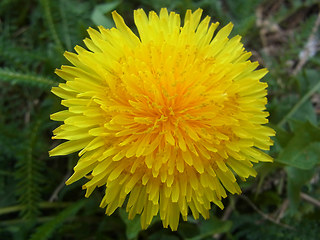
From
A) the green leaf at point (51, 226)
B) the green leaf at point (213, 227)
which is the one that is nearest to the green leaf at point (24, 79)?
the green leaf at point (51, 226)

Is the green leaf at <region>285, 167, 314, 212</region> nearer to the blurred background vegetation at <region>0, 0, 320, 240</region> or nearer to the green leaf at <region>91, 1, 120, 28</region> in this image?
the blurred background vegetation at <region>0, 0, 320, 240</region>

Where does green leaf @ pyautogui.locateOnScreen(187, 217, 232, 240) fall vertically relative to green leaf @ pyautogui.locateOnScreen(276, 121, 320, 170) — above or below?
below

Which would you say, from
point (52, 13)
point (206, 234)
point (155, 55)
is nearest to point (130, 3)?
point (52, 13)

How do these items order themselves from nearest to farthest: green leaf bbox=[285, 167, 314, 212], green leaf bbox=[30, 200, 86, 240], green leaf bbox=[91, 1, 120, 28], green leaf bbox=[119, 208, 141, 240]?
green leaf bbox=[119, 208, 141, 240] → green leaf bbox=[30, 200, 86, 240] → green leaf bbox=[285, 167, 314, 212] → green leaf bbox=[91, 1, 120, 28]

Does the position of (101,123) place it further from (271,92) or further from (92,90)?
(271,92)

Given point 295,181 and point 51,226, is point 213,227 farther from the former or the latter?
point 51,226

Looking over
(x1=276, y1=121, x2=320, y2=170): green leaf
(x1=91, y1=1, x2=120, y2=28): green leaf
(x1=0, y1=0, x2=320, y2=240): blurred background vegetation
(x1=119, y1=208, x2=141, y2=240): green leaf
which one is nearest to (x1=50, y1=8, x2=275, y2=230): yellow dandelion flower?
(x1=119, y1=208, x2=141, y2=240): green leaf
